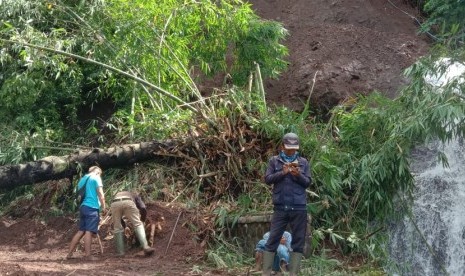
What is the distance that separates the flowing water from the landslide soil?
2811mm

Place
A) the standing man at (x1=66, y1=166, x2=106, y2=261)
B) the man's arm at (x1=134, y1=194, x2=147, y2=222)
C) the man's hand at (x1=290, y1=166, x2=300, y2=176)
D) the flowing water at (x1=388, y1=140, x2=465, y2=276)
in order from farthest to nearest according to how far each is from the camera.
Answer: the flowing water at (x1=388, y1=140, x2=465, y2=276) < the man's arm at (x1=134, y1=194, x2=147, y2=222) < the standing man at (x1=66, y1=166, x2=106, y2=261) < the man's hand at (x1=290, y1=166, x2=300, y2=176)

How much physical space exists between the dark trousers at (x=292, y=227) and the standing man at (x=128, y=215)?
2.55m

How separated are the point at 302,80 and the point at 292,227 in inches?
393

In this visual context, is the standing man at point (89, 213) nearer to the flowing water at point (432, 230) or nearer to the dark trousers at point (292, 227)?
the dark trousers at point (292, 227)

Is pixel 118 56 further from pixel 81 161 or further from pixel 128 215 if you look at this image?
pixel 128 215

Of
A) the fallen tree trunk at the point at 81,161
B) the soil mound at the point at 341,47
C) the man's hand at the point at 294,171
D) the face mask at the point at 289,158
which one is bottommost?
the fallen tree trunk at the point at 81,161

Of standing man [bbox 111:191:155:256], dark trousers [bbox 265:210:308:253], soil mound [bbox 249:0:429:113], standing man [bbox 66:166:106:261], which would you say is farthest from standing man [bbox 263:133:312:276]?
soil mound [bbox 249:0:429:113]

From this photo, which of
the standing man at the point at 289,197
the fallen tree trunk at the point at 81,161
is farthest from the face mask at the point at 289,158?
the fallen tree trunk at the point at 81,161

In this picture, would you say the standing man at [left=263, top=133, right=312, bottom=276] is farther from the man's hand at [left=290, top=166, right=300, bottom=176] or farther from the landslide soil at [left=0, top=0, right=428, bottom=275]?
the landslide soil at [left=0, top=0, right=428, bottom=275]

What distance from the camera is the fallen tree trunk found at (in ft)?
41.2

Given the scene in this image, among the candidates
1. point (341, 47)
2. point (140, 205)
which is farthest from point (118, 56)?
point (341, 47)

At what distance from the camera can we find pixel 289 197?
9500mm

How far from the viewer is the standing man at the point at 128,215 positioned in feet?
38.0

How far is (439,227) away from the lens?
1270 centimetres
